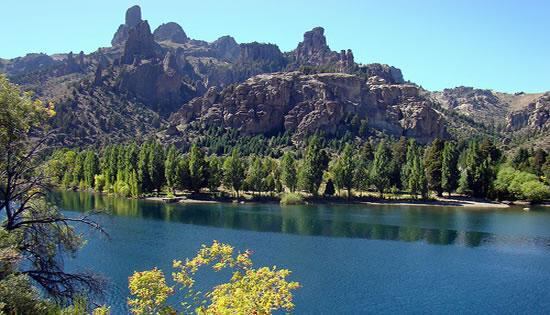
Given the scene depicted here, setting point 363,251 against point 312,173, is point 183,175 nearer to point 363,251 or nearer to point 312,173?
point 312,173

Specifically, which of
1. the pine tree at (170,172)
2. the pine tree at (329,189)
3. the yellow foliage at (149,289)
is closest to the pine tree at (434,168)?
the pine tree at (329,189)

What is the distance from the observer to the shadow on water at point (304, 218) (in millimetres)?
89688

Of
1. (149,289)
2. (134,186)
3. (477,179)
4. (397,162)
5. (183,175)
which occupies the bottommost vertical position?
(149,289)

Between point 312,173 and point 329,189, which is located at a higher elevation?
point 312,173

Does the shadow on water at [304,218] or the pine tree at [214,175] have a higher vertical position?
the pine tree at [214,175]

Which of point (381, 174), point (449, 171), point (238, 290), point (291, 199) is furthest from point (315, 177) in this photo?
point (238, 290)

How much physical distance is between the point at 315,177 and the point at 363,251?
6791cm

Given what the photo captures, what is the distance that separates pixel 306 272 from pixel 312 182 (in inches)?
3174

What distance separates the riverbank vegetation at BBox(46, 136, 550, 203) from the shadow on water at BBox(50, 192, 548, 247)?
10561 millimetres

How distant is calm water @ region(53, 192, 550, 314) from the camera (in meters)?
51.5

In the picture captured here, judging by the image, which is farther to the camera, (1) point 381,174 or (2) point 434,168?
(2) point 434,168

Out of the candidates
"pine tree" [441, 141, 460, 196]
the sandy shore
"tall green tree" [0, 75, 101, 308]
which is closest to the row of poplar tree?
"pine tree" [441, 141, 460, 196]

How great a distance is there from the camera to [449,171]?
14538 cm

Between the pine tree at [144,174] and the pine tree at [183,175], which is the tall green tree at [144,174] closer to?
the pine tree at [144,174]
